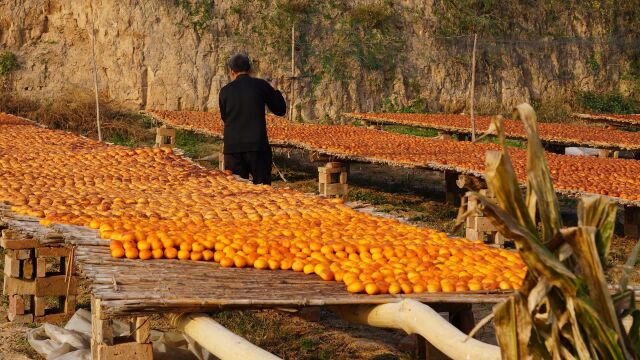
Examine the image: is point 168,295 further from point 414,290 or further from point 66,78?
point 66,78

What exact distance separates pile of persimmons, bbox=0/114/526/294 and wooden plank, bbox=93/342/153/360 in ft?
2.40

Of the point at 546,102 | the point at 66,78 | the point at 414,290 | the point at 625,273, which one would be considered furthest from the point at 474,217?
the point at 546,102

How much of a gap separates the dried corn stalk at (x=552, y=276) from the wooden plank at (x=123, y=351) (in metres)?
2.18

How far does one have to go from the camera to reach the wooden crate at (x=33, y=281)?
6469mm

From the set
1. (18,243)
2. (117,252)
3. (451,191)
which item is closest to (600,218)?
(117,252)

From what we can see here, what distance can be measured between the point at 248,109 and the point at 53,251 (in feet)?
8.94

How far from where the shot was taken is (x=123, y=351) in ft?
13.9

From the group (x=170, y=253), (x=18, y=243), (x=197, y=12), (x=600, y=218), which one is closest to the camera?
(x=600, y=218)

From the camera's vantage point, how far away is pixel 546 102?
80.6 ft

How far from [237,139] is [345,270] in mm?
4406

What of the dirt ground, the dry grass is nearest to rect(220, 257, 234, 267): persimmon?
the dirt ground

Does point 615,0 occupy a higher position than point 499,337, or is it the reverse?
point 615,0

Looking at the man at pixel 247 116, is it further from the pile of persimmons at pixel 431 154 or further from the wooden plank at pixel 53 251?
the wooden plank at pixel 53 251

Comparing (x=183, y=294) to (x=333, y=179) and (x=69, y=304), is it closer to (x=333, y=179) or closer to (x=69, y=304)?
(x=69, y=304)
